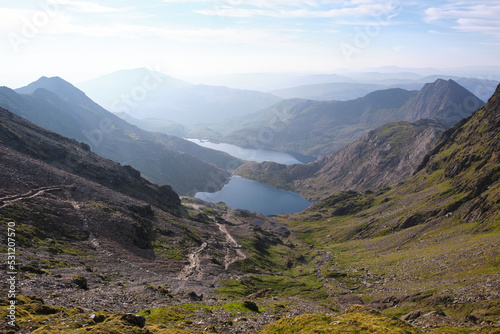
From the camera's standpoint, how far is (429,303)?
65625mm

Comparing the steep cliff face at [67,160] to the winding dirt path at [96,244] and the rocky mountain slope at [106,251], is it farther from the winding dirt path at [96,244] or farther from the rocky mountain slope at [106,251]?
the winding dirt path at [96,244]

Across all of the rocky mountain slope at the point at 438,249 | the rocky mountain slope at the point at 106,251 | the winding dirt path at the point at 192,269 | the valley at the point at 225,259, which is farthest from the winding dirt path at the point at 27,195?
the rocky mountain slope at the point at 438,249

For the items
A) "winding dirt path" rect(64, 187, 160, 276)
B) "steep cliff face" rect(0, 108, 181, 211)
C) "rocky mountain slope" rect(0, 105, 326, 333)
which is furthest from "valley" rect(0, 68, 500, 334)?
"steep cliff face" rect(0, 108, 181, 211)

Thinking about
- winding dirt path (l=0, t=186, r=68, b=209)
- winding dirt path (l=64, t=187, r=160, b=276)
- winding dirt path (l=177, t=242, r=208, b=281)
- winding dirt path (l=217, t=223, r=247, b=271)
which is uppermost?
winding dirt path (l=0, t=186, r=68, b=209)

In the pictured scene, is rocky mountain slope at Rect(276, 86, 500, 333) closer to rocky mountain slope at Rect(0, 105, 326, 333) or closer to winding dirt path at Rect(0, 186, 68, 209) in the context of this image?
rocky mountain slope at Rect(0, 105, 326, 333)

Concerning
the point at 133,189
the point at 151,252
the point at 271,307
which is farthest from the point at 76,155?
the point at 271,307

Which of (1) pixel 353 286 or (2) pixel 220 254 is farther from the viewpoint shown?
(2) pixel 220 254

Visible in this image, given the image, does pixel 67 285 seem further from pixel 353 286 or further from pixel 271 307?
pixel 353 286

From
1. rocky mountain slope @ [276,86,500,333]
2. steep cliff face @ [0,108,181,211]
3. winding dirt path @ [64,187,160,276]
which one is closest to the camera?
rocky mountain slope @ [276,86,500,333]

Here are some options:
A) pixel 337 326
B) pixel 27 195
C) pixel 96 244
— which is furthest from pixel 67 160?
pixel 337 326

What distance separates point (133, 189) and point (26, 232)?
8331 centimetres

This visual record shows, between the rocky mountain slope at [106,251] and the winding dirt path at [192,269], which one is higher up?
the rocky mountain slope at [106,251]

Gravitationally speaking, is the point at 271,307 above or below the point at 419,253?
above

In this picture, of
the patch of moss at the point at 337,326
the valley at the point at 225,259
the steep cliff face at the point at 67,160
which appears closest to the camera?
the patch of moss at the point at 337,326
